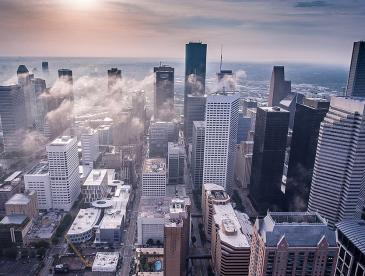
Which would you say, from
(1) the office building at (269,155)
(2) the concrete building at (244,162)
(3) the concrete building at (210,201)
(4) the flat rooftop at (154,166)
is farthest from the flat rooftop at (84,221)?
(2) the concrete building at (244,162)

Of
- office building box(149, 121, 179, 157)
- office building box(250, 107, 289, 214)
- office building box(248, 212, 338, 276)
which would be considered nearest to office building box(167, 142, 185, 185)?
office building box(149, 121, 179, 157)

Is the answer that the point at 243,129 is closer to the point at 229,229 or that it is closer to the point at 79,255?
the point at 229,229

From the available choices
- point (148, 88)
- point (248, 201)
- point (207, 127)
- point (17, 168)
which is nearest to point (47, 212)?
point (17, 168)

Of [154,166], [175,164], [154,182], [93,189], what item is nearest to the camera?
[154,182]

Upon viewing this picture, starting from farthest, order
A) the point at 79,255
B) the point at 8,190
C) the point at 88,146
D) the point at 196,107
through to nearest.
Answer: the point at 196,107 → the point at 88,146 → the point at 8,190 → the point at 79,255

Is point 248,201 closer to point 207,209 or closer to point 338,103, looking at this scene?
point 207,209

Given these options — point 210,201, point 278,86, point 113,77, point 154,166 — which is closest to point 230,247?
point 210,201

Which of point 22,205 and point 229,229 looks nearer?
point 229,229
